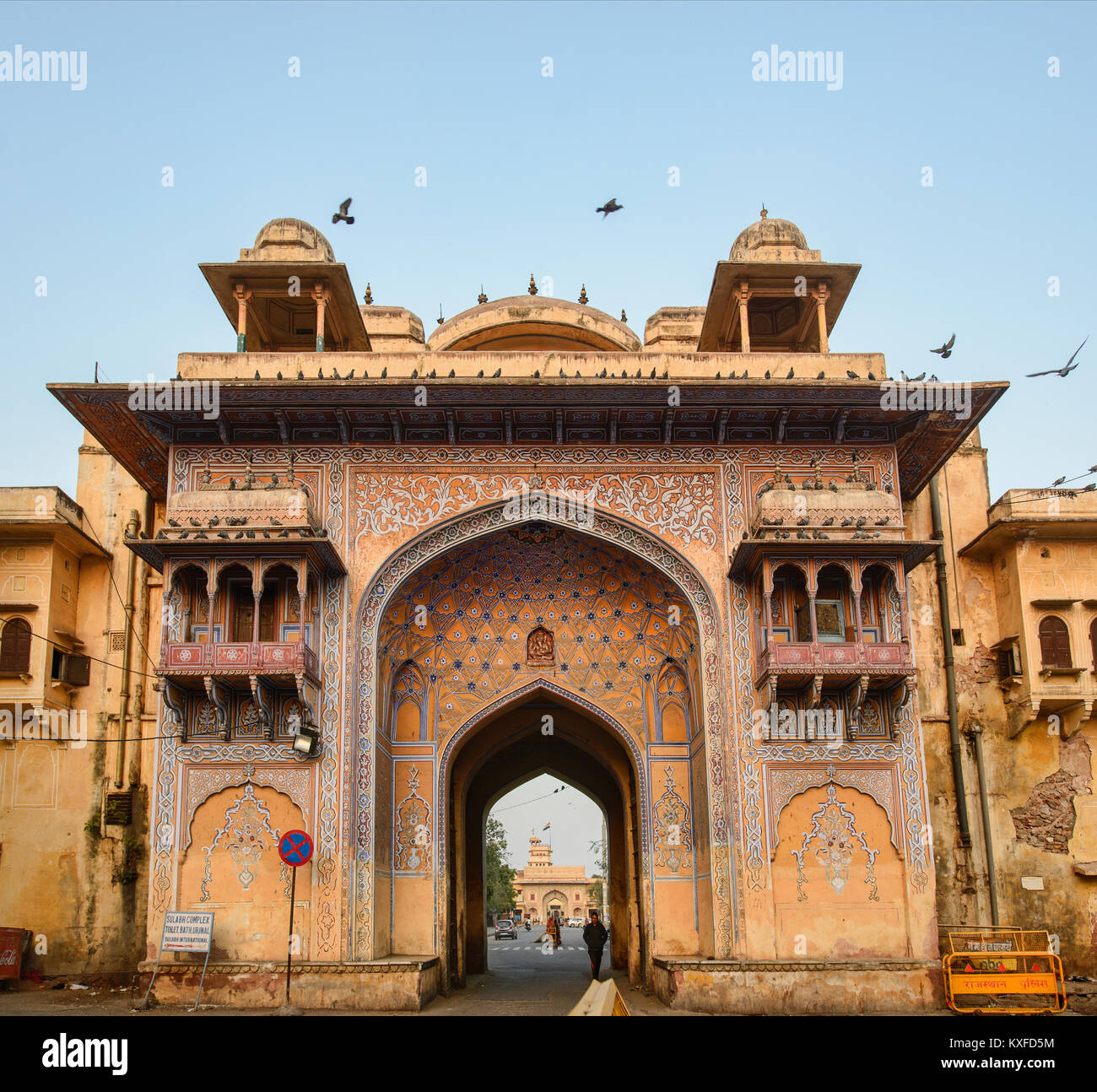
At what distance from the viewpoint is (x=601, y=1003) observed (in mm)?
6609

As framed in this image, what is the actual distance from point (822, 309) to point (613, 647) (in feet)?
19.9

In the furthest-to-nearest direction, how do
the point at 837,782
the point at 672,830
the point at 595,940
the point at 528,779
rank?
the point at 528,779
the point at 595,940
the point at 672,830
the point at 837,782

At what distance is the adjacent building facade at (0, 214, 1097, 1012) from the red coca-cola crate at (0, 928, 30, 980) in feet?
8.22

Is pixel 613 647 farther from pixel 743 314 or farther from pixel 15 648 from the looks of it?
pixel 15 648

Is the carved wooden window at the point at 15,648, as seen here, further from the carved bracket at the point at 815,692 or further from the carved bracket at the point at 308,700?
the carved bracket at the point at 815,692

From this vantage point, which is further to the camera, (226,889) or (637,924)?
(637,924)

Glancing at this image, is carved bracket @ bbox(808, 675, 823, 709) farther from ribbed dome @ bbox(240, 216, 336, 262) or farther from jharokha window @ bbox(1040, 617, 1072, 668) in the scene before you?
ribbed dome @ bbox(240, 216, 336, 262)

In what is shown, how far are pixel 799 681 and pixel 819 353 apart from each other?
498 centimetres

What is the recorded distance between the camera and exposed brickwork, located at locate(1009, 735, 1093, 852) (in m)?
18.8

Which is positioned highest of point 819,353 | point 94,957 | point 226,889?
point 819,353

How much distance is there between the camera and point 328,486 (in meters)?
16.4

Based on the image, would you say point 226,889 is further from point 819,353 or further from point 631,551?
point 819,353

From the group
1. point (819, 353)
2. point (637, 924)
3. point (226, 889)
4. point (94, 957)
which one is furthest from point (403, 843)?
point (819, 353)

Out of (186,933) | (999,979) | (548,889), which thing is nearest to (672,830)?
(999,979)
